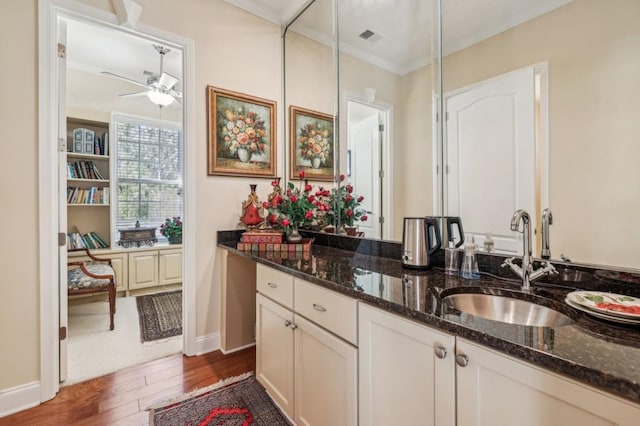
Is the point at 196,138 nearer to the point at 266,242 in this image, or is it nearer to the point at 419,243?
the point at 266,242

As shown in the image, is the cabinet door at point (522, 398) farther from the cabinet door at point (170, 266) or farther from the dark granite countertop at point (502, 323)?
the cabinet door at point (170, 266)

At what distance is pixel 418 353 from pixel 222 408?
1.36m

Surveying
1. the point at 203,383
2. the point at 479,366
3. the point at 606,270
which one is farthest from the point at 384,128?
the point at 203,383

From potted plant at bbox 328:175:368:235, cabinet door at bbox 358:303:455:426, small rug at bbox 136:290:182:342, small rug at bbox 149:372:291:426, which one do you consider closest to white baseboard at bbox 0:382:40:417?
small rug at bbox 149:372:291:426

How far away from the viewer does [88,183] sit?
12.7 ft

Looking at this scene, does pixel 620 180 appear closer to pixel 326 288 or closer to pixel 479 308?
pixel 479 308

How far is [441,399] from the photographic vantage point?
2.73ft

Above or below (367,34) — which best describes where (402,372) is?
below

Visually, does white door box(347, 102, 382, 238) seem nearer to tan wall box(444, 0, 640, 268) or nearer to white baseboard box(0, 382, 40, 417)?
tan wall box(444, 0, 640, 268)

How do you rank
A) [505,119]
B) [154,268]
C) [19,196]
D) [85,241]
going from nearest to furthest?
[505,119] < [19,196] < [85,241] < [154,268]

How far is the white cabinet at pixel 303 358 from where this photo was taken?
115 cm

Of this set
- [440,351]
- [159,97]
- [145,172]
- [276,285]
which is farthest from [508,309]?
[145,172]

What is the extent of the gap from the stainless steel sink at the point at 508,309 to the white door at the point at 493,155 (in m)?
0.37

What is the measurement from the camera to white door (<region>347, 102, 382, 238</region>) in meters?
2.01
